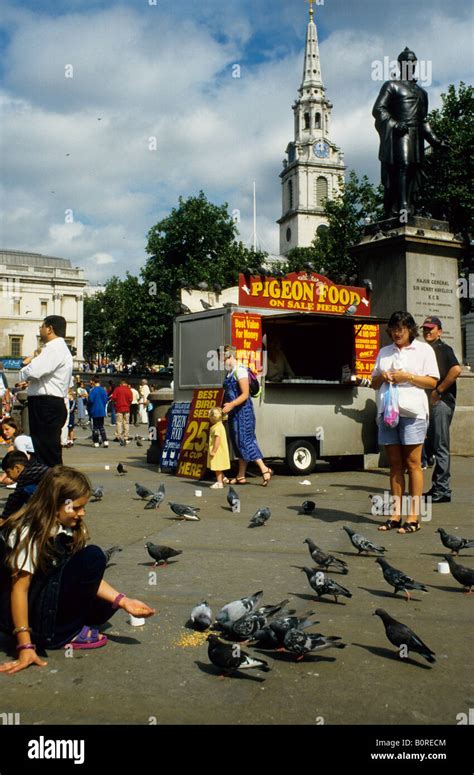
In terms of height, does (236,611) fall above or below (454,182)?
below

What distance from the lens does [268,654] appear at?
4094mm

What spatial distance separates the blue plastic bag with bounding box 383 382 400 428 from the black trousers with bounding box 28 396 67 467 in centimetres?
314

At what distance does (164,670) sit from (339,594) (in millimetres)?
1559

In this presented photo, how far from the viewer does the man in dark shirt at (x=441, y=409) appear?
912cm


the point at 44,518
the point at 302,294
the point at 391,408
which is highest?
the point at 302,294

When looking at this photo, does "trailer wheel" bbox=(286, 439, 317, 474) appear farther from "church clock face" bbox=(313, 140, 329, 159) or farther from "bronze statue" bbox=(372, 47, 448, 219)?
"church clock face" bbox=(313, 140, 329, 159)

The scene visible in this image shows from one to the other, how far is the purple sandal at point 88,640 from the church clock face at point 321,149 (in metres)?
121

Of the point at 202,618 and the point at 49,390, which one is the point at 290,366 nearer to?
the point at 49,390

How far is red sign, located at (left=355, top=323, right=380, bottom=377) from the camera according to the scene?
14102 mm

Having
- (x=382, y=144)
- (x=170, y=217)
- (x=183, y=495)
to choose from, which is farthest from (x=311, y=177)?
(x=183, y=495)

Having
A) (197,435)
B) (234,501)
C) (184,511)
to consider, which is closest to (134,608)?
(184,511)

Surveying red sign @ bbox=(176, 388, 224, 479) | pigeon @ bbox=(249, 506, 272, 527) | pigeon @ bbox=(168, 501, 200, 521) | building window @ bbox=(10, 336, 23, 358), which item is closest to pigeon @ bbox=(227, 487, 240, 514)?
pigeon @ bbox=(168, 501, 200, 521)

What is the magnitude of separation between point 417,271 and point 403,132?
9.33 ft
